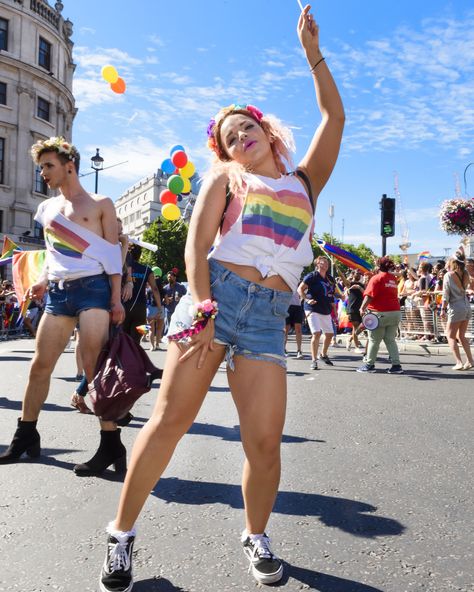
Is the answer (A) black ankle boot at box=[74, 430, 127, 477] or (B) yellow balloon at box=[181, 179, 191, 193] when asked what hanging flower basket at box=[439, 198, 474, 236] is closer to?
(B) yellow balloon at box=[181, 179, 191, 193]

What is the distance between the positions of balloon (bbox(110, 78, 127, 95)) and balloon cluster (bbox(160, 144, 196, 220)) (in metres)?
7.36

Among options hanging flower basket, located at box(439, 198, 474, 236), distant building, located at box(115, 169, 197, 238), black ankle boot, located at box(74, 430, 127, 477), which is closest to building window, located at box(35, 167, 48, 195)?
hanging flower basket, located at box(439, 198, 474, 236)

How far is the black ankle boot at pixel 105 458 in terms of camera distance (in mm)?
3574

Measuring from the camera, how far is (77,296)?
3.69 meters

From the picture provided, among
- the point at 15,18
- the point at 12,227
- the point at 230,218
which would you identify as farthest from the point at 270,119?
the point at 15,18

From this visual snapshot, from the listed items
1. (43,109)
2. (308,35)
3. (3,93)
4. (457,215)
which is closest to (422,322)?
(457,215)

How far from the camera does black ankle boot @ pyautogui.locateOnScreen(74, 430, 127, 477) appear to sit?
3.57 metres

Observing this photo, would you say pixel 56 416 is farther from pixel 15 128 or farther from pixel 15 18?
pixel 15 18

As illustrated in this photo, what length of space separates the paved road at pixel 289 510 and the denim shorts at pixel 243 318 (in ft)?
2.69

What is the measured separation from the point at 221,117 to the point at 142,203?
4442 inches

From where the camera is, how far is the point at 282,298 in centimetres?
233

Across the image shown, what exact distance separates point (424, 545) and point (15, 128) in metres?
41.7

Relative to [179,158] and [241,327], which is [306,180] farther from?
[179,158]

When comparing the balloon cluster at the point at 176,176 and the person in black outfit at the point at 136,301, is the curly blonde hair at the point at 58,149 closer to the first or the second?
the person in black outfit at the point at 136,301
